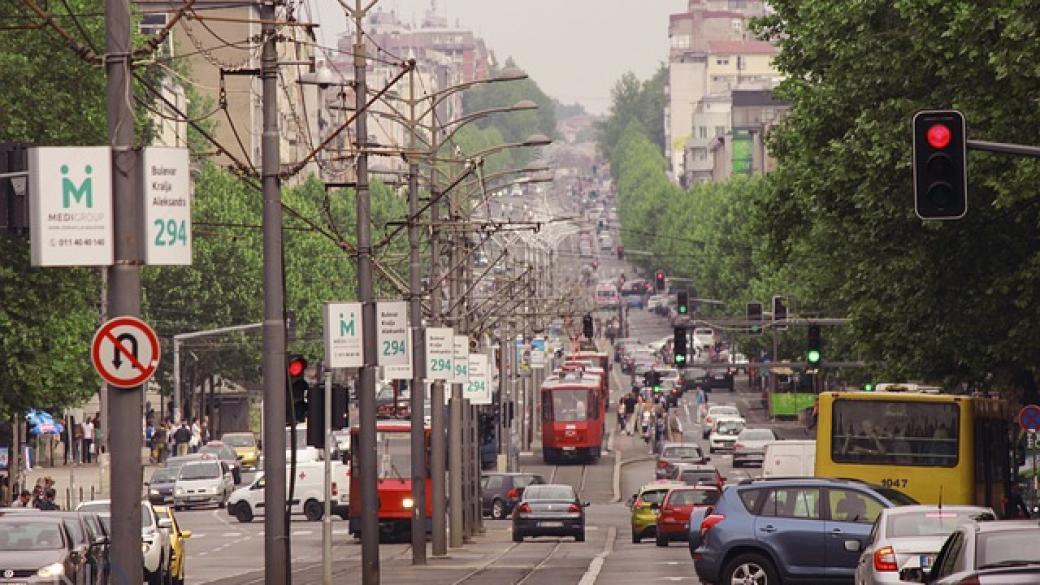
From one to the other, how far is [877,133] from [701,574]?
16108mm

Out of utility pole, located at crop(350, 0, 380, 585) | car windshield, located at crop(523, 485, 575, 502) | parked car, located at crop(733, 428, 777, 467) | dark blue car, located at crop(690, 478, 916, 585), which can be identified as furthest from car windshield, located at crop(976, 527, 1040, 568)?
parked car, located at crop(733, 428, 777, 467)

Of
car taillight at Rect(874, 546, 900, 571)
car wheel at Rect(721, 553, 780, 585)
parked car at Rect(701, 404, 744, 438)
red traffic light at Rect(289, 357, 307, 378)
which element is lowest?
parked car at Rect(701, 404, 744, 438)

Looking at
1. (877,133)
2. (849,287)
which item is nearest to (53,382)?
(849,287)

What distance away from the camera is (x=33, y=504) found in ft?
187

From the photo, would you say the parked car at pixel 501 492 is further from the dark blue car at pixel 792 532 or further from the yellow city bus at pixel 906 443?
the dark blue car at pixel 792 532

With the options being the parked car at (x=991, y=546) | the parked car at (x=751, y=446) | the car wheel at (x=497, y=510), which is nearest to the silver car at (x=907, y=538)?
the parked car at (x=991, y=546)

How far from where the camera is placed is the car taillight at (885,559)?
27.0 meters

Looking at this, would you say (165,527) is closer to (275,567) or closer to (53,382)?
(275,567)

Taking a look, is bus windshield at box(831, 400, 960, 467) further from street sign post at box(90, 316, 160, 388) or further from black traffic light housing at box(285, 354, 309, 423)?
street sign post at box(90, 316, 160, 388)

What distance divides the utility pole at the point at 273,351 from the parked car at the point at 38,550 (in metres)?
2.26

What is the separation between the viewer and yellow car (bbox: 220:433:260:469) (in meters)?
98.1

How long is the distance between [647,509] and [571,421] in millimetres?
44883

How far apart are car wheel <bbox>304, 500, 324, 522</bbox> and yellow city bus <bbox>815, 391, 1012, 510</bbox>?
33699 millimetres

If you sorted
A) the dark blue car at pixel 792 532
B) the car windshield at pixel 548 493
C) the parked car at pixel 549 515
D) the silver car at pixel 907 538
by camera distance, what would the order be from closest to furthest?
1. the silver car at pixel 907 538
2. the dark blue car at pixel 792 532
3. the parked car at pixel 549 515
4. the car windshield at pixel 548 493
